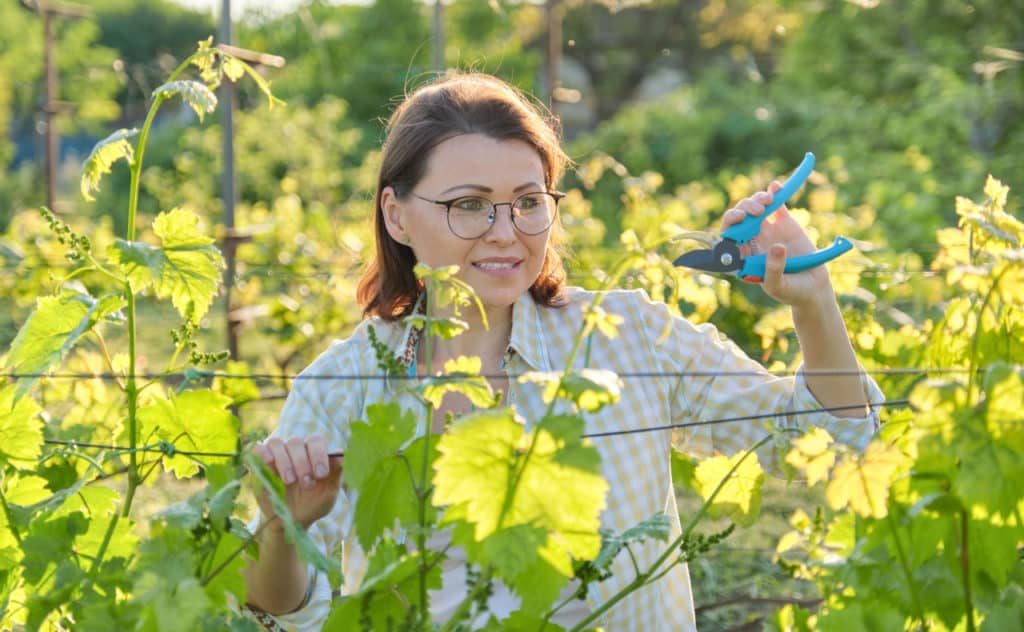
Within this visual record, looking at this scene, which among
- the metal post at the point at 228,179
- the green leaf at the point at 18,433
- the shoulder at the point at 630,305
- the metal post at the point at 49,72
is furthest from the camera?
the metal post at the point at 49,72

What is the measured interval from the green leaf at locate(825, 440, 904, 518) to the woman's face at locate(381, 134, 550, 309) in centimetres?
71

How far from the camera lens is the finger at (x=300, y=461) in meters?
1.22

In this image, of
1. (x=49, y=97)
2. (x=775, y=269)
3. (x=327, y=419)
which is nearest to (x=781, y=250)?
(x=775, y=269)

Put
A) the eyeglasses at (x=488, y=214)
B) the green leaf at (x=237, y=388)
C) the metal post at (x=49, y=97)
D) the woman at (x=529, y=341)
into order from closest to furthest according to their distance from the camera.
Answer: the woman at (x=529, y=341) → the eyeglasses at (x=488, y=214) → the green leaf at (x=237, y=388) → the metal post at (x=49, y=97)

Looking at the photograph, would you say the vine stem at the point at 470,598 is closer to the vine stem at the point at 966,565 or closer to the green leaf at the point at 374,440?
the green leaf at the point at 374,440

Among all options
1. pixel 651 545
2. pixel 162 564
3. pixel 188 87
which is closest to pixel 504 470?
pixel 162 564

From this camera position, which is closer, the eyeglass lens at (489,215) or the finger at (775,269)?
the finger at (775,269)

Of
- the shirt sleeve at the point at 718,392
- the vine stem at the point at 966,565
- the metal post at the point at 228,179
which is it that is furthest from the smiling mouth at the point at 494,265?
the metal post at the point at 228,179

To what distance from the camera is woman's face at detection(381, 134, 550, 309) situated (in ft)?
5.54

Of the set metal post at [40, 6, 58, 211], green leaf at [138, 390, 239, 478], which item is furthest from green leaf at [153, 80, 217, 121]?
metal post at [40, 6, 58, 211]

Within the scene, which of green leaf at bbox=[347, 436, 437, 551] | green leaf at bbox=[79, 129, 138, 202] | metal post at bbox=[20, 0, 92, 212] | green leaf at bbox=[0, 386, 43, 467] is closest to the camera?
green leaf at bbox=[347, 436, 437, 551]

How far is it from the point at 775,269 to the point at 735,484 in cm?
25

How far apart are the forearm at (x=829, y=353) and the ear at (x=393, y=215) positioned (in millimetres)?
603

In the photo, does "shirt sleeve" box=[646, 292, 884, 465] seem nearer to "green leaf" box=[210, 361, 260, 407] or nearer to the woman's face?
the woman's face
